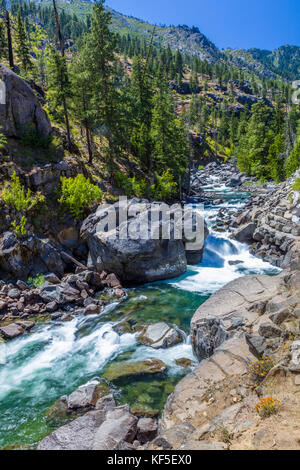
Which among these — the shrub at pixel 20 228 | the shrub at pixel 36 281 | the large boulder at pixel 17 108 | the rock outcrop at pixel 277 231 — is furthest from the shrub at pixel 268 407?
the large boulder at pixel 17 108

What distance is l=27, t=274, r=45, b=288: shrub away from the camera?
15.6 m

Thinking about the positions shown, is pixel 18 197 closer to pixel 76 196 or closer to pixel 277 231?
pixel 76 196

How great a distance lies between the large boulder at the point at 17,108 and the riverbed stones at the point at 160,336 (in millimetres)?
18486

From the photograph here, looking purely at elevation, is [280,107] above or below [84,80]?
above

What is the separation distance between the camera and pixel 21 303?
1388 centimetres

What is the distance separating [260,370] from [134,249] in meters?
11.3

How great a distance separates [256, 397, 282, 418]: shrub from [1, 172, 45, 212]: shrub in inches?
665

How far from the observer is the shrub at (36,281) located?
15630 mm

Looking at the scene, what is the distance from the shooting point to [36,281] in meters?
15.7

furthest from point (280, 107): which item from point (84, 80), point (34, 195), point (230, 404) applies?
point (230, 404)

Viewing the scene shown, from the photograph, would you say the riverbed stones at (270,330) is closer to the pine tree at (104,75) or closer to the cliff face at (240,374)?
the cliff face at (240,374)

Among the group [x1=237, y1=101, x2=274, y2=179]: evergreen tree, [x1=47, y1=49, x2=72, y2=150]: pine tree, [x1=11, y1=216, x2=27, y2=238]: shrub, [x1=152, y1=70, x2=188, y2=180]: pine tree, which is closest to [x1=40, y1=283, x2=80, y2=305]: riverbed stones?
[x1=11, y1=216, x2=27, y2=238]: shrub
